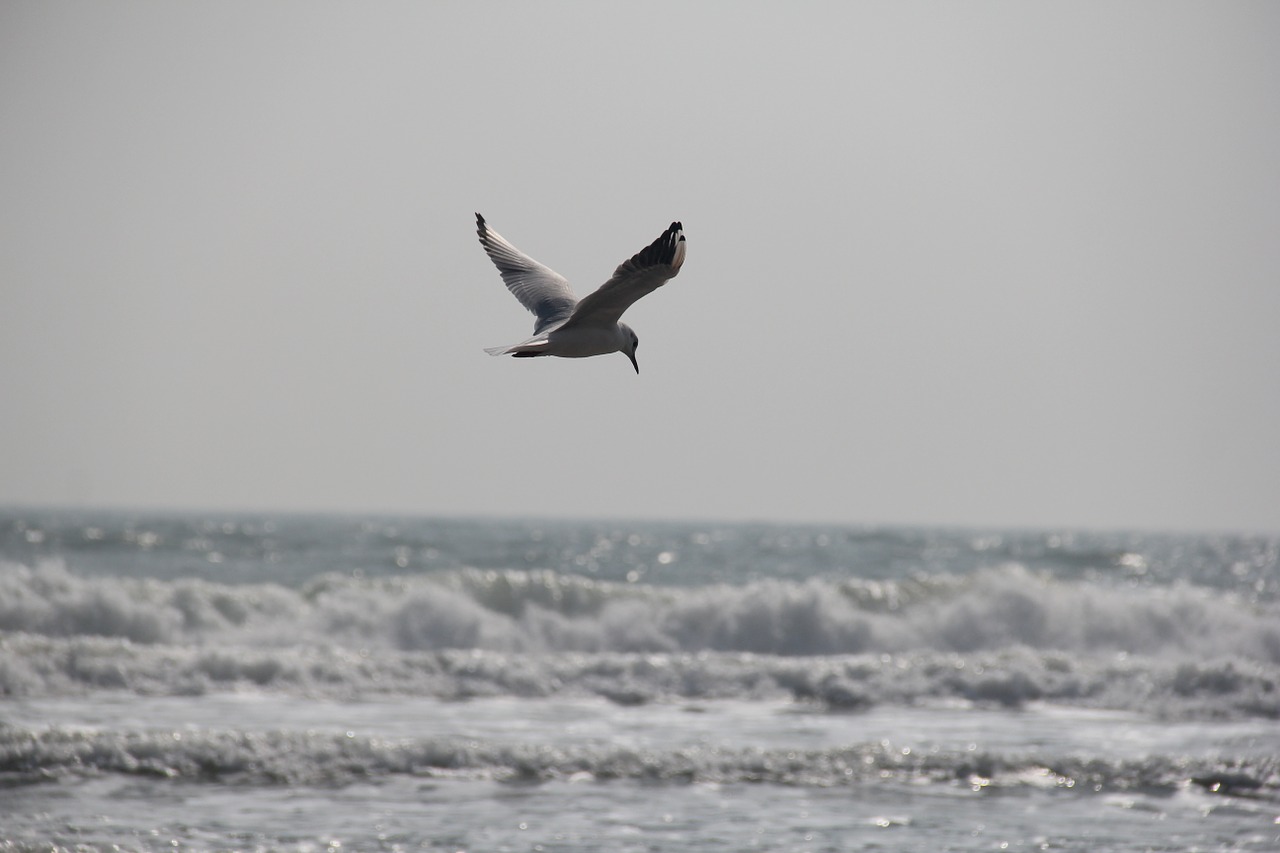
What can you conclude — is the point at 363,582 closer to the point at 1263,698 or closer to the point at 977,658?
the point at 977,658

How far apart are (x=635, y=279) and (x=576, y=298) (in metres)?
1.36

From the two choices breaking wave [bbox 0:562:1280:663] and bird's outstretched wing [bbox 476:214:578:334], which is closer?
bird's outstretched wing [bbox 476:214:578:334]

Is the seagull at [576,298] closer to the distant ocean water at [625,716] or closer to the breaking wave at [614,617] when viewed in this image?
the distant ocean water at [625,716]

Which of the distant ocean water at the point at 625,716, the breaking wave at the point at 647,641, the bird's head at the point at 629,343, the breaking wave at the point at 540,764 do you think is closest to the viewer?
the bird's head at the point at 629,343

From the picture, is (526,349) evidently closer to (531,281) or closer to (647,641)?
(531,281)

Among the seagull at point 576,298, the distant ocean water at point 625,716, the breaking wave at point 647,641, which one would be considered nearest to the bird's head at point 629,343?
the seagull at point 576,298

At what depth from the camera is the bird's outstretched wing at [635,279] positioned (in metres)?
5.45

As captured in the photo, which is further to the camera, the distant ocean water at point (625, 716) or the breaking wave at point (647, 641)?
the breaking wave at point (647, 641)

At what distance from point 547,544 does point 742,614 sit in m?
14.2

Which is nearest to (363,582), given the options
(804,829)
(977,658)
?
(977,658)

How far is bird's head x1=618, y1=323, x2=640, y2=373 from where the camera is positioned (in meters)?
6.32

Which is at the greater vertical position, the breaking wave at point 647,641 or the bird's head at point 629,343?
the bird's head at point 629,343

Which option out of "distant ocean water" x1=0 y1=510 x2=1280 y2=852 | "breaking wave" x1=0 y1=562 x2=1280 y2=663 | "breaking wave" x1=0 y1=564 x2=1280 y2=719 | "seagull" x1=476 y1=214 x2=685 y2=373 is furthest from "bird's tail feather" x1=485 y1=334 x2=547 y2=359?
"breaking wave" x1=0 y1=562 x2=1280 y2=663

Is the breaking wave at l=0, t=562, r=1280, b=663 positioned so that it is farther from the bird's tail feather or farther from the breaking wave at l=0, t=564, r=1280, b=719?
the bird's tail feather
